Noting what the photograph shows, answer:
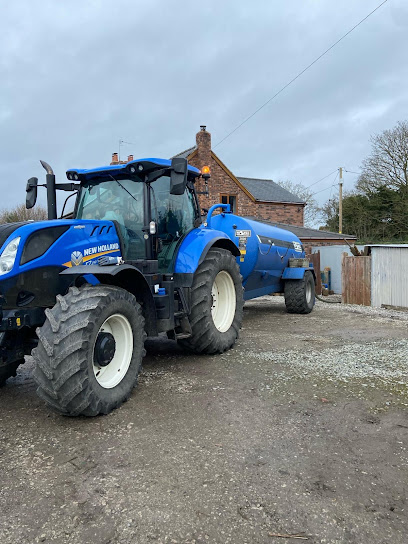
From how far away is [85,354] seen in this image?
326cm

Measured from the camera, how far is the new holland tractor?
3.31 m

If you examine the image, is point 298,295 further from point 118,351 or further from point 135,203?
point 118,351

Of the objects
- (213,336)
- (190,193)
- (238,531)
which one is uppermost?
(190,193)

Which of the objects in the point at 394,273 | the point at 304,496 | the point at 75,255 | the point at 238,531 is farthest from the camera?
the point at 394,273

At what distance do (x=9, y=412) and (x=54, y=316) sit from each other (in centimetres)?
118

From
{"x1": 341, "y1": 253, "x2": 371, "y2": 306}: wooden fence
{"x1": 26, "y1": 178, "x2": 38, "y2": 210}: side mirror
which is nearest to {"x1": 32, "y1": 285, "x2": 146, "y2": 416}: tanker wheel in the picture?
{"x1": 26, "y1": 178, "x2": 38, "y2": 210}: side mirror

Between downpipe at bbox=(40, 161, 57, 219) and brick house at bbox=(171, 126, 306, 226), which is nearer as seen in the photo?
downpipe at bbox=(40, 161, 57, 219)

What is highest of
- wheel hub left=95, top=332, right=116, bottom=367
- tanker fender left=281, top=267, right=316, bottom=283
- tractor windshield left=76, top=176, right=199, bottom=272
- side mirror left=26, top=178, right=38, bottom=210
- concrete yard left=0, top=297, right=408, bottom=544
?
side mirror left=26, top=178, right=38, bottom=210

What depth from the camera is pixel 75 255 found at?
13.4 feet

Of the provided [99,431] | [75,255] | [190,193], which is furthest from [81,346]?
[190,193]

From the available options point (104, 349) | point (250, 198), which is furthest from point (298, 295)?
point (250, 198)

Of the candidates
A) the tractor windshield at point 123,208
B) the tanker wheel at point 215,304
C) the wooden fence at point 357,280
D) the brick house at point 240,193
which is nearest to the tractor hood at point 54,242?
the tractor windshield at point 123,208

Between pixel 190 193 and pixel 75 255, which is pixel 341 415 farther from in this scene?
pixel 190 193

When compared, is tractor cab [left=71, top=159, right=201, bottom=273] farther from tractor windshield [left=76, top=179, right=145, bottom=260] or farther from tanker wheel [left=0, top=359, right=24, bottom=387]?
tanker wheel [left=0, top=359, right=24, bottom=387]
